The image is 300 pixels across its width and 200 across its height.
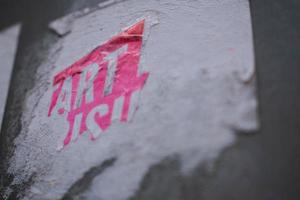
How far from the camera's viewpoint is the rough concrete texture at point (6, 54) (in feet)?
6.82

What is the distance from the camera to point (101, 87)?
1619 millimetres

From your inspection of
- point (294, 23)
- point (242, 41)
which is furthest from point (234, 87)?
point (294, 23)

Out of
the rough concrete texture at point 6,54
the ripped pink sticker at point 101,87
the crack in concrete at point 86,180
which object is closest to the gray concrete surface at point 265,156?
the crack in concrete at point 86,180

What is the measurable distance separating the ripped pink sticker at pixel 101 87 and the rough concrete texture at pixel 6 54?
458 millimetres

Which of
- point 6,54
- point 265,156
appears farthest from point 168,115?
point 6,54

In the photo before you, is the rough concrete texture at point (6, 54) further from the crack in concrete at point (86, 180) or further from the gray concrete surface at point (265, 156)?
the gray concrete surface at point (265, 156)

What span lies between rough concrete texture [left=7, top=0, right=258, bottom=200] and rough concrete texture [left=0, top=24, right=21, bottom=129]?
455mm

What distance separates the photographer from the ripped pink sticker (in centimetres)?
150

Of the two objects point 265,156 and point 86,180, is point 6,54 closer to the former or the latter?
point 86,180

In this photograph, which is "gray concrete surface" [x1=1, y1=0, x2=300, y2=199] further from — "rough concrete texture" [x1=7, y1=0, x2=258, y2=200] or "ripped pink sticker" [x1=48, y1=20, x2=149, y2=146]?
"ripped pink sticker" [x1=48, y1=20, x2=149, y2=146]

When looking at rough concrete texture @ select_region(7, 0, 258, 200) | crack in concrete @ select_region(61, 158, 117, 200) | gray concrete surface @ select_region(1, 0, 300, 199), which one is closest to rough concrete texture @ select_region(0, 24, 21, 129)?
rough concrete texture @ select_region(7, 0, 258, 200)

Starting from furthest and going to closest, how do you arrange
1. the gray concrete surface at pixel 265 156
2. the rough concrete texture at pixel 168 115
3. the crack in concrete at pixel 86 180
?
the crack in concrete at pixel 86 180
the rough concrete texture at pixel 168 115
the gray concrete surface at pixel 265 156

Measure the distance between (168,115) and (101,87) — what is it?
41 centimetres

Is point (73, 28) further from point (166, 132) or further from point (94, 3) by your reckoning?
point (166, 132)
